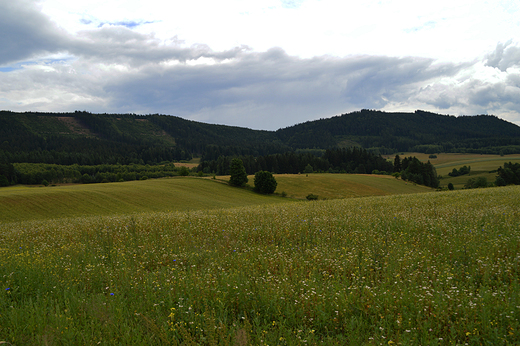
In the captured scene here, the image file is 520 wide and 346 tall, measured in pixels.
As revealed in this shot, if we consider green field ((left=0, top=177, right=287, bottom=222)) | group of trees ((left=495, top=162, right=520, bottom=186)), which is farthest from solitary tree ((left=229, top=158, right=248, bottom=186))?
group of trees ((left=495, top=162, right=520, bottom=186))

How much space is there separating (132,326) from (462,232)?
8366mm

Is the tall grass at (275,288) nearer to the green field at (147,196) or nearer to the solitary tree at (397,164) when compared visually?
the green field at (147,196)

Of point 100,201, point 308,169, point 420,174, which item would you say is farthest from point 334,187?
point 100,201

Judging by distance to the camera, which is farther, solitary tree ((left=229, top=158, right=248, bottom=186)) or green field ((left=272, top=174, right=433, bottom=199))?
solitary tree ((left=229, top=158, right=248, bottom=186))

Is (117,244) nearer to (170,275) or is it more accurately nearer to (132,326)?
(170,275)

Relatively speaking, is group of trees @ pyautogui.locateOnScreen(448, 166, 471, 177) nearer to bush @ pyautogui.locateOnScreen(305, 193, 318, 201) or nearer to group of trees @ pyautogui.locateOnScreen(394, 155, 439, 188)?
group of trees @ pyautogui.locateOnScreen(394, 155, 439, 188)

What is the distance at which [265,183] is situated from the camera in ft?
259

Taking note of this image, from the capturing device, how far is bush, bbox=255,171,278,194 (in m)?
78.8

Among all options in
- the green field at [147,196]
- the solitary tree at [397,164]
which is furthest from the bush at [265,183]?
the solitary tree at [397,164]

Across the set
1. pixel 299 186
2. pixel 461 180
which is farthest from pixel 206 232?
pixel 461 180

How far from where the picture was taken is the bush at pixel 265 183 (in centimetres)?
7875

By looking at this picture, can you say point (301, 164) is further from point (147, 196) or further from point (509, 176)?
point (147, 196)

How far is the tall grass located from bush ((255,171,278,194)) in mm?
69331

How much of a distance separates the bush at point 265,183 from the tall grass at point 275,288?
69.3 m
